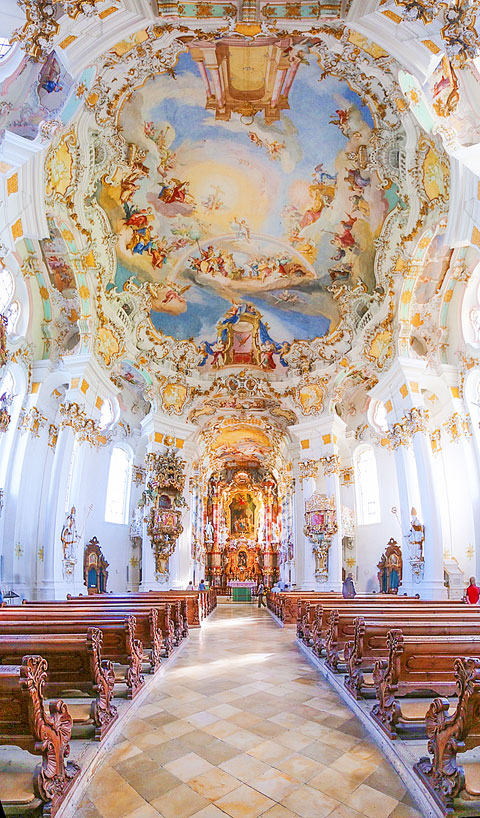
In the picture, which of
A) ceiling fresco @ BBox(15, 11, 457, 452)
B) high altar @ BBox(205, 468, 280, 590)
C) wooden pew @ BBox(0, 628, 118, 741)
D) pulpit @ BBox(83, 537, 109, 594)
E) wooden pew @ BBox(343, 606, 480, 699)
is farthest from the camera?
high altar @ BBox(205, 468, 280, 590)

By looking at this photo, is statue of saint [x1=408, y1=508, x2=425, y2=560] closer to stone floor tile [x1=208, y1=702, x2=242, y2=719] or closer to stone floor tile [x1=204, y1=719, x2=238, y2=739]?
stone floor tile [x1=208, y1=702, x2=242, y2=719]

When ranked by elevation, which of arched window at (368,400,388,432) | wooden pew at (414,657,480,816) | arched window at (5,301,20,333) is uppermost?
arched window at (5,301,20,333)

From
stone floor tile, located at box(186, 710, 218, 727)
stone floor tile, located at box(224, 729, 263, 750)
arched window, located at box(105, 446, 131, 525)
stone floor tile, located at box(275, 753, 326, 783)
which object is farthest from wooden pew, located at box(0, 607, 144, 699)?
arched window, located at box(105, 446, 131, 525)

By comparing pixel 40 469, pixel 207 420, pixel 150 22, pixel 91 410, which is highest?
pixel 150 22

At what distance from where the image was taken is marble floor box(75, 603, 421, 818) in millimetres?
3594

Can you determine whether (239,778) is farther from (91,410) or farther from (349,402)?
(349,402)

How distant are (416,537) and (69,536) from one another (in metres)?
9.45

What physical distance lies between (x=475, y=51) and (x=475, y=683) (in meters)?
9.07

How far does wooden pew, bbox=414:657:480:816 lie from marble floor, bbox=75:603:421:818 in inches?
12.9

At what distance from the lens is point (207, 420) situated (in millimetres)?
23422

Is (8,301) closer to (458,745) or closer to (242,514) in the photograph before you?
(458,745)

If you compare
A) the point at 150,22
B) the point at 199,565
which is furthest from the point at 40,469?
the point at 199,565

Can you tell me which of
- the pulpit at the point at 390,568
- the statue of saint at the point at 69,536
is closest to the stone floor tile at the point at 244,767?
the statue of saint at the point at 69,536

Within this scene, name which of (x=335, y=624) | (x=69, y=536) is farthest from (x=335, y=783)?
(x=69, y=536)
